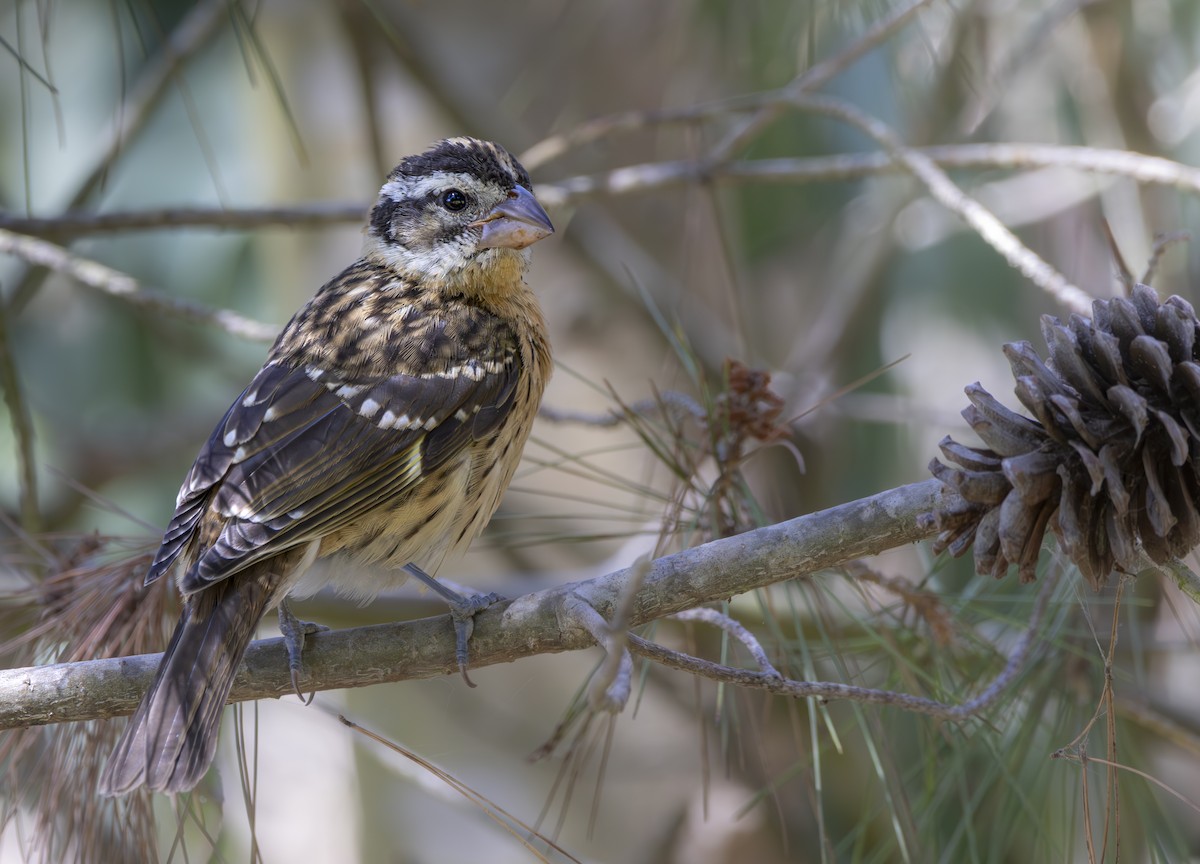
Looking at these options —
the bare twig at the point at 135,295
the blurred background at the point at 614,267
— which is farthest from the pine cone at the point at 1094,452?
the bare twig at the point at 135,295

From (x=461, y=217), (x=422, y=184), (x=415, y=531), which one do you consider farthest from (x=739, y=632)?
(x=422, y=184)

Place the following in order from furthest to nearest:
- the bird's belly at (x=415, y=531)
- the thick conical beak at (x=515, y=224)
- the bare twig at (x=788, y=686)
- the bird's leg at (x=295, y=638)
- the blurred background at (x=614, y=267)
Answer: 1. the blurred background at (x=614, y=267)
2. the thick conical beak at (x=515, y=224)
3. the bird's belly at (x=415, y=531)
4. the bird's leg at (x=295, y=638)
5. the bare twig at (x=788, y=686)

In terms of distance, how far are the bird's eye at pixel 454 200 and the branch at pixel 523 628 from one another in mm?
1315

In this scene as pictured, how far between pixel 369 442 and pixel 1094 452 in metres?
1.61

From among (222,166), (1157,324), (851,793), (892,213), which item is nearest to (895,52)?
(892,213)

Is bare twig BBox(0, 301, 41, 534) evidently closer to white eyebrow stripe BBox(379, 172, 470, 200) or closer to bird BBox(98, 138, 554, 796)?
bird BBox(98, 138, 554, 796)

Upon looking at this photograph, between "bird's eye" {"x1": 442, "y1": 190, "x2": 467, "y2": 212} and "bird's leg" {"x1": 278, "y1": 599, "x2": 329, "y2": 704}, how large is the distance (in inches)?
47.4

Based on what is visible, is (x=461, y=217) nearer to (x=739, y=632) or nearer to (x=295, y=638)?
(x=295, y=638)

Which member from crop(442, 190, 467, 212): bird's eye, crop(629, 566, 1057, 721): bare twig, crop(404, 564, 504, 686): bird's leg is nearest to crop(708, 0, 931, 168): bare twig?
crop(442, 190, 467, 212): bird's eye

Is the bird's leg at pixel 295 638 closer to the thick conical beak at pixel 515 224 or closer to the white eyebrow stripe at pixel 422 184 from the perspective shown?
the thick conical beak at pixel 515 224

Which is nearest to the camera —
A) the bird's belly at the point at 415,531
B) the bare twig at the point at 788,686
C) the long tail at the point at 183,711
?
the bare twig at the point at 788,686

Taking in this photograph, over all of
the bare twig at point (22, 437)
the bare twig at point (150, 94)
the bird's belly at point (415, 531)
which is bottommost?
the bird's belly at point (415, 531)

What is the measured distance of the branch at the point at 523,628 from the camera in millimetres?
1919

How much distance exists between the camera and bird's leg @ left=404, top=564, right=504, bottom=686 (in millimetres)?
2283
